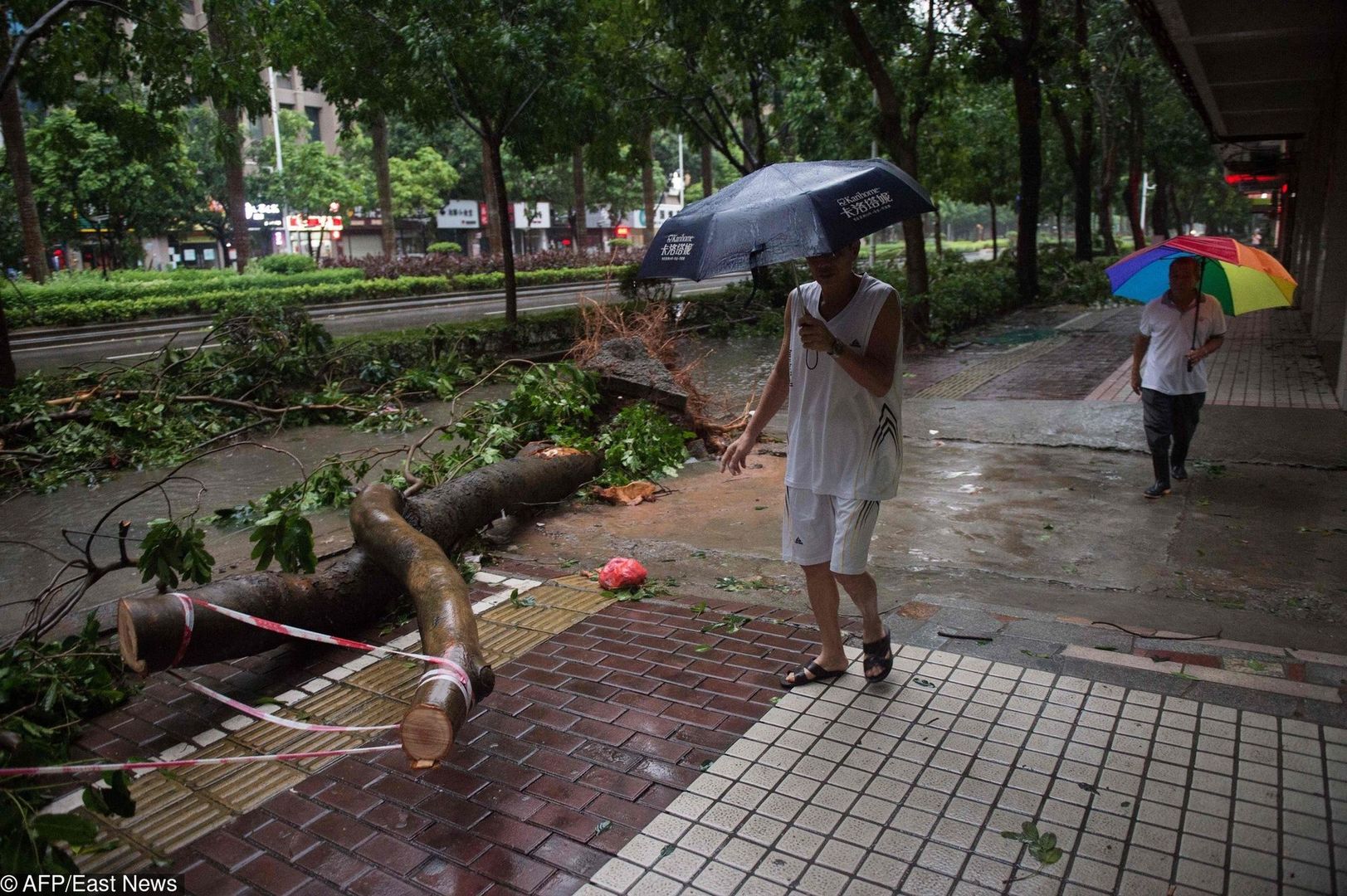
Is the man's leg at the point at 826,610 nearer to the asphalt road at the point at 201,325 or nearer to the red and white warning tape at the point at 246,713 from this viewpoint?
the red and white warning tape at the point at 246,713

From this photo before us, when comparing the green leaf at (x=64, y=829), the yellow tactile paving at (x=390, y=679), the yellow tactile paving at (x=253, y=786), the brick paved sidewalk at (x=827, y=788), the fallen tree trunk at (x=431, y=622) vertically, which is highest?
the fallen tree trunk at (x=431, y=622)

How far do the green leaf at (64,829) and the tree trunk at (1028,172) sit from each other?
1869 centimetres

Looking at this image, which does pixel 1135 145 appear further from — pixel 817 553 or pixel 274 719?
pixel 274 719

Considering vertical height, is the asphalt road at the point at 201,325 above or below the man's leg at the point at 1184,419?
above

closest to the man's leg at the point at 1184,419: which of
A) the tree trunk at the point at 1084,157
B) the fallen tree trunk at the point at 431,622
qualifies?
the fallen tree trunk at the point at 431,622

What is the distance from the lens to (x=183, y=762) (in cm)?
337

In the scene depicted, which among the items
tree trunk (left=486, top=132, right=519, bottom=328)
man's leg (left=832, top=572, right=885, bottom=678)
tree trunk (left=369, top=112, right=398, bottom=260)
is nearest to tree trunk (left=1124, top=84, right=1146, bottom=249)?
tree trunk (left=486, top=132, right=519, bottom=328)

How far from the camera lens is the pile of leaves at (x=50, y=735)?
2.58 m

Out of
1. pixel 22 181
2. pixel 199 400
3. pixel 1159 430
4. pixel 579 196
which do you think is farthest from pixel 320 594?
pixel 579 196

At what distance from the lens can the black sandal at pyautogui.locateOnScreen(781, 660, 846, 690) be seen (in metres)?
3.92

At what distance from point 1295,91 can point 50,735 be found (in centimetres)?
1641

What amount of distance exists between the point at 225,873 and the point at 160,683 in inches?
69.0

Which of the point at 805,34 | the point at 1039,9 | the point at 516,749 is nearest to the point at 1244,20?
the point at 805,34

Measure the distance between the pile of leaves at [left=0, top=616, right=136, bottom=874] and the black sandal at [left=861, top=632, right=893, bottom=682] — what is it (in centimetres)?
251
